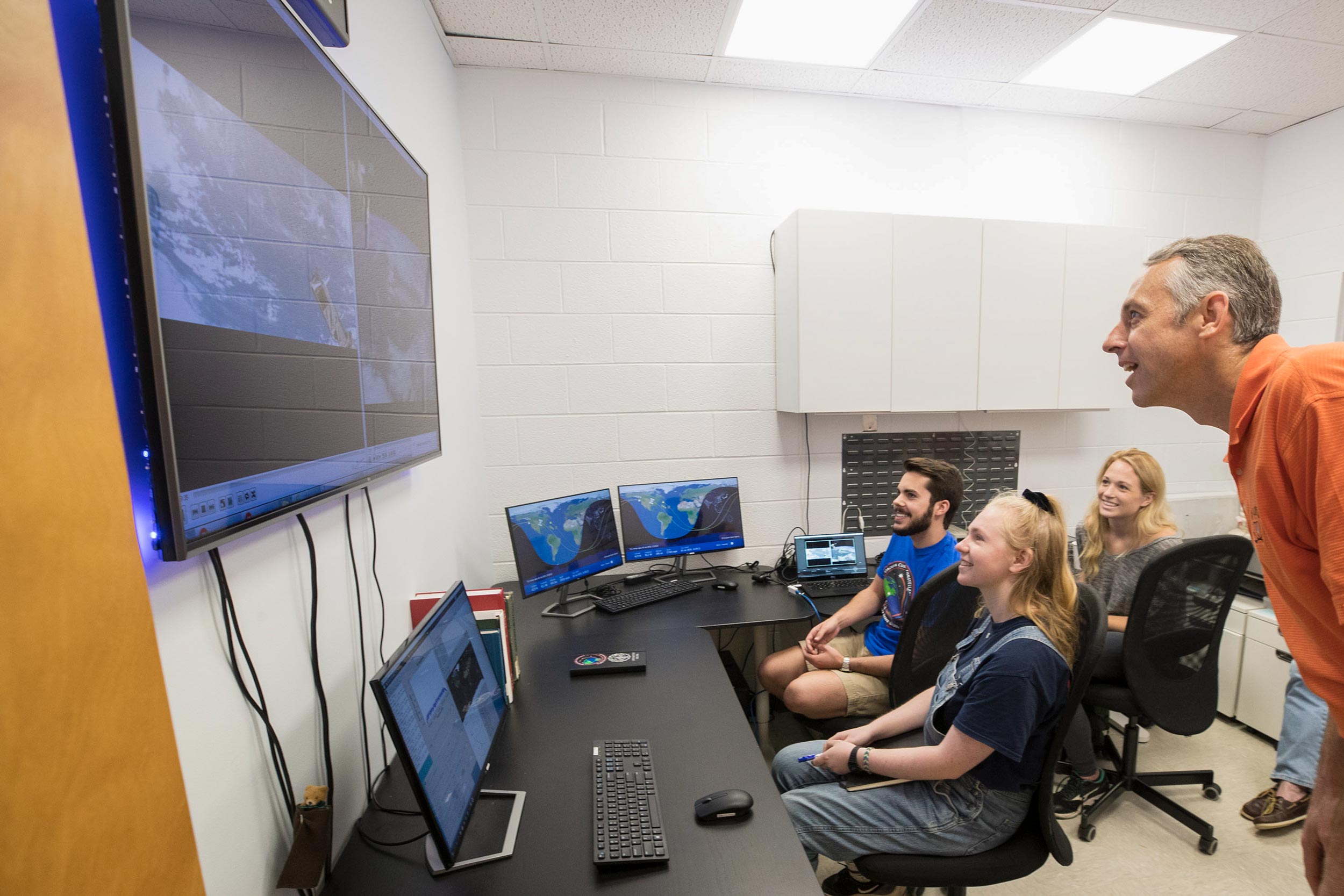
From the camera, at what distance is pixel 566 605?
223 cm

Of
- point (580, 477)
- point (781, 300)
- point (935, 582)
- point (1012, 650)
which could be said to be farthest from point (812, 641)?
point (781, 300)

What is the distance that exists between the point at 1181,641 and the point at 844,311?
1.79 metres

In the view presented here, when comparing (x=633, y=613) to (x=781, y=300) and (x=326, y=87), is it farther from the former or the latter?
(x=326, y=87)

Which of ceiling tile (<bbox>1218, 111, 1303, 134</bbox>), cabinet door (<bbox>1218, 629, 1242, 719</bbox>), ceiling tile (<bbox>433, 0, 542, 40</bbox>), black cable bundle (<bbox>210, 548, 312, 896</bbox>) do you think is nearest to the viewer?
black cable bundle (<bbox>210, 548, 312, 896</bbox>)

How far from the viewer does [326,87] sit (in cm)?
103

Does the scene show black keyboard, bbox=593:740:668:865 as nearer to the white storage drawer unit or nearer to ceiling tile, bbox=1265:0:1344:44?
the white storage drawer unit

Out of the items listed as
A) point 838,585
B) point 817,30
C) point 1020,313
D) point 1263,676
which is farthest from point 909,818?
point 817,30

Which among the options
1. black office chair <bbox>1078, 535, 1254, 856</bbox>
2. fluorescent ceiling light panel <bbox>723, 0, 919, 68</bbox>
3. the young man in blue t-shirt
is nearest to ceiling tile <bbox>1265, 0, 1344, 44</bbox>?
fluorescent ceiling light panel <bbox>723, 0, 919, 68</bbox>

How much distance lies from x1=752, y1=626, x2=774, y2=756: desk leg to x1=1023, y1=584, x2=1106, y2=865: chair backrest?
1149 millimetres

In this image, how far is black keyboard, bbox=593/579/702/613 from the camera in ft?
7.24

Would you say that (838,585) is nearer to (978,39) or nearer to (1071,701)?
(1071,701)

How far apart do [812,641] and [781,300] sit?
5.21 feet

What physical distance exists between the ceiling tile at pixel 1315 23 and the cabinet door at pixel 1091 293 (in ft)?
2.69

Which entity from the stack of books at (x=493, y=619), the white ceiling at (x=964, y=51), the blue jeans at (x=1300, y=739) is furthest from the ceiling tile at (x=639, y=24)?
the blue jeans at (x=1300, y=739)
